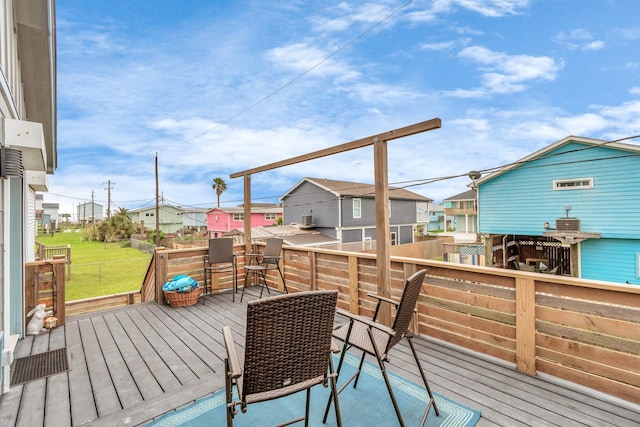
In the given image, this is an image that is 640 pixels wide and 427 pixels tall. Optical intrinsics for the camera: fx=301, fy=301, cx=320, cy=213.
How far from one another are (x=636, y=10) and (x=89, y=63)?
12.7 metres

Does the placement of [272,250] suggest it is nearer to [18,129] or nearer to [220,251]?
[220,251]

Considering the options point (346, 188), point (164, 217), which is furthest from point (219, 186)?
point (346, 188)

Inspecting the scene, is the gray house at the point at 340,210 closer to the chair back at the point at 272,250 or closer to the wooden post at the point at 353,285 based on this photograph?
the chair back at the point at 272,250

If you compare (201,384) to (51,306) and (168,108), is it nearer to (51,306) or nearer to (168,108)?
(51,306)

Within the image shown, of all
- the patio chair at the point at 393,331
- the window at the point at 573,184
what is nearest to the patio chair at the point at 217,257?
the patio chair at the point at 393,331

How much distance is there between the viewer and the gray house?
16.0 m

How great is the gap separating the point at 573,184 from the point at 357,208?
9289 mm

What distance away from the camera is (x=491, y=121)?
12.4 m

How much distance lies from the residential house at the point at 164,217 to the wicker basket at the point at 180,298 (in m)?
31.7

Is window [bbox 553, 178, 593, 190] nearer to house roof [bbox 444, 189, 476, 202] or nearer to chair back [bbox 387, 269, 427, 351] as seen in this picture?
chair back [bbox 387, 269, 427, 351]

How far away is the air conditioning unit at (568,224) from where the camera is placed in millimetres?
9492

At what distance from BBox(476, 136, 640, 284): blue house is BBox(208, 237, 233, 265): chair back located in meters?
8.05

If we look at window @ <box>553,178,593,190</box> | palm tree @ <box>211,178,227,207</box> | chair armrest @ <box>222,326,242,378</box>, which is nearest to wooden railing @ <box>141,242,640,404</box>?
chair armrest @ <box>222,326,242,378</box>

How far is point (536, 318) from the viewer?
→ 7.80ft
